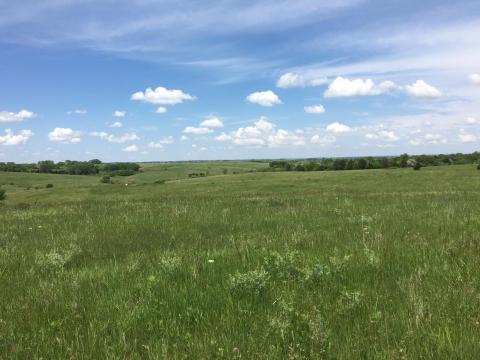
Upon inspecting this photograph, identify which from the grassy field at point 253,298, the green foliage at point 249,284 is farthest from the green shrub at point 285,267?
the green foliage at point 249,284

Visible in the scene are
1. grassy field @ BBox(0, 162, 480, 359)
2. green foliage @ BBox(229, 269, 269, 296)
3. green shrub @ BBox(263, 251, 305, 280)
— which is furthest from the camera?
green shrub @ BBox(263, 251, 305, 280)

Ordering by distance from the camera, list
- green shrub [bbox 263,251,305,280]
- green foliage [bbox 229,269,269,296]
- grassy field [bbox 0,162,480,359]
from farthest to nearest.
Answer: green shrub [bbox 263,251,305,280] → green foliage [bbox 229,269,269,296] → grassy field [bbox 0,162,480,359]

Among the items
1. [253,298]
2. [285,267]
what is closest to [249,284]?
[253,298]

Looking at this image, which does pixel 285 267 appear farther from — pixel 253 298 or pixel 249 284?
pixel 253 298

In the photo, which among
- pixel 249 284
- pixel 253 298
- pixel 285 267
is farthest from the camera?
pixel 285 267

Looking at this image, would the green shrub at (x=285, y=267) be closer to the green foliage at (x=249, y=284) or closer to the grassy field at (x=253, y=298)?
the grassy field at (x=253, y=298)

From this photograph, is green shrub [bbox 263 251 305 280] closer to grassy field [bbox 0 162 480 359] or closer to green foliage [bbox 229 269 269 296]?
grassy field [bbox 0 162 480 359]

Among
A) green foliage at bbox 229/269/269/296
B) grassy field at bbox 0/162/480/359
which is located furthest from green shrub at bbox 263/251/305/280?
green foliage at bbox 229/269/269/296

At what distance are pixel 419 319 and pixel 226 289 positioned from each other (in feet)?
7.65

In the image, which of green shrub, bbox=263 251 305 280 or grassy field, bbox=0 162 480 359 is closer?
grassy field, bbox=0 162 480 359

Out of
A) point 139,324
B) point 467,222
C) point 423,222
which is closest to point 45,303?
point 139,324

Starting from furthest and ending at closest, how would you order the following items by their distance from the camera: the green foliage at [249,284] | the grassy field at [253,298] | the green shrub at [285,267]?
the green shrub at [285,267] < the green foliage at [249,284] < the grassy field at [253,298]

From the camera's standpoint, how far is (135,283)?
5805 millimetres

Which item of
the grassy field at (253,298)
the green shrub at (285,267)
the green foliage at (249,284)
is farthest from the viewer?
the green shrub at (285,267)
